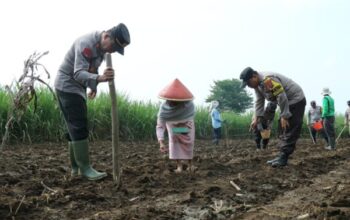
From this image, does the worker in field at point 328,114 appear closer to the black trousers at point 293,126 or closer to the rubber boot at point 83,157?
the black trousers at point 293,126

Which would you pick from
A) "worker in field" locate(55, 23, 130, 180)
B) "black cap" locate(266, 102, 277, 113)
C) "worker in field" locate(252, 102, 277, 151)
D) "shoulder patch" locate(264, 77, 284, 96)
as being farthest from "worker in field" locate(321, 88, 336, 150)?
"worker in field" locate(55, 23, 130, 180)

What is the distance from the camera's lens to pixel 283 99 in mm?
5422

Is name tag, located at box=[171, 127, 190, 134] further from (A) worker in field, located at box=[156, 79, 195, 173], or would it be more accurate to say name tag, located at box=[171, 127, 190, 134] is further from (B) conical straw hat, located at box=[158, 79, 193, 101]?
(B) conical straw hat, located at box=[158, 79, 193, 101]

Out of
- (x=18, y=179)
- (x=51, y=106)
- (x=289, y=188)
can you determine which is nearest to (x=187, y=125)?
(x=289, y=188)

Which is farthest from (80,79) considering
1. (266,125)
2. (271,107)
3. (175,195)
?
(266,125)

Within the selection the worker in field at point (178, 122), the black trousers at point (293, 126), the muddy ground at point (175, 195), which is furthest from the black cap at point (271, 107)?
the worker in field at point (178, 122)

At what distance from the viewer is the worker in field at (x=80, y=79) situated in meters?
4.22

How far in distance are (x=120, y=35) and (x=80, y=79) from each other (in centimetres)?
52

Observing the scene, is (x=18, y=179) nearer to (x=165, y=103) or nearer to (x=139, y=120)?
(x=165, y=103)

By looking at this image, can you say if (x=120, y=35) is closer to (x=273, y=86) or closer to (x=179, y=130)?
(x=179, y=130)

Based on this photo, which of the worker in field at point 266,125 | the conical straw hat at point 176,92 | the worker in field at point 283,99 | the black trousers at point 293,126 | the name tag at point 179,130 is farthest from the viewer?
the worker in field at point 266,125

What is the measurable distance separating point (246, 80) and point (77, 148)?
215 centimetres

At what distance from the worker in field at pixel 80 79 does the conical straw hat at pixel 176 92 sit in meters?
0.92

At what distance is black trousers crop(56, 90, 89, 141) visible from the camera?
14.5ft
